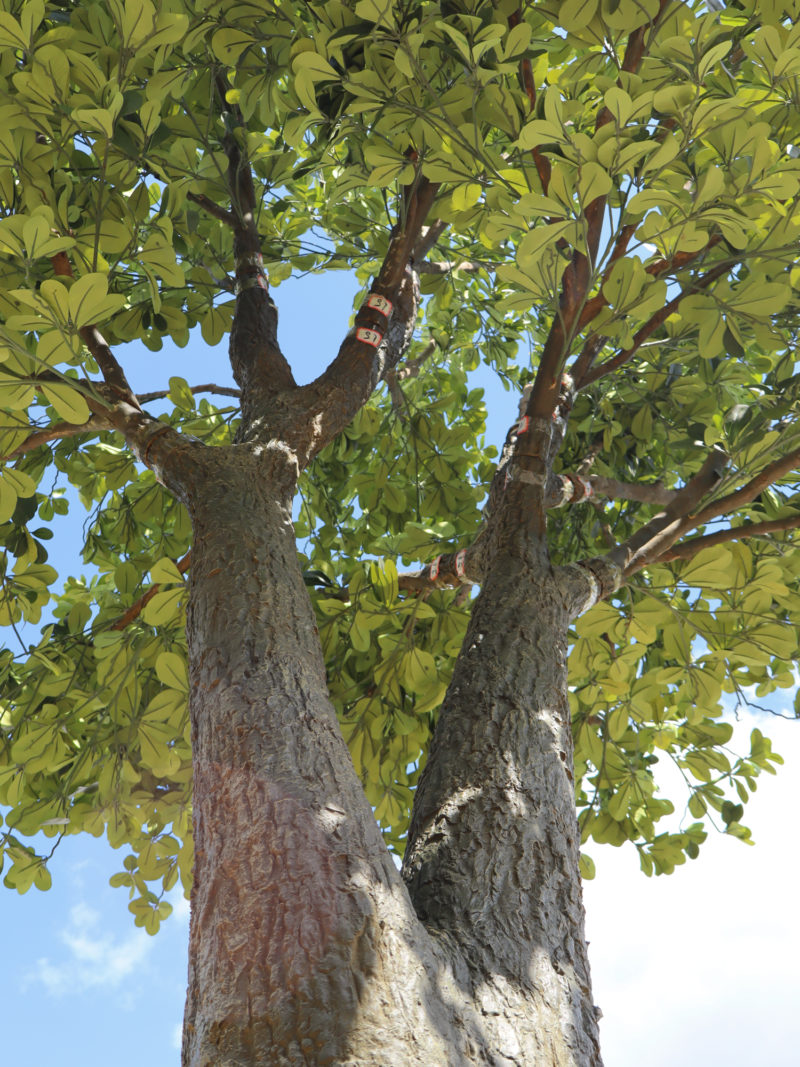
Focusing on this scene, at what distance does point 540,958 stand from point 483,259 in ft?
10.9

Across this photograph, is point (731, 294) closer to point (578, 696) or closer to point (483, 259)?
point (578, 696)

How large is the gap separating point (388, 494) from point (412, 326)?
800mm

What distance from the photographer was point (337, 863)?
52.6 inches

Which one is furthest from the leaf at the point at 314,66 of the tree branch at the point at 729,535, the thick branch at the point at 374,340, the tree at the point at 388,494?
the tree branch at the point at 729,535

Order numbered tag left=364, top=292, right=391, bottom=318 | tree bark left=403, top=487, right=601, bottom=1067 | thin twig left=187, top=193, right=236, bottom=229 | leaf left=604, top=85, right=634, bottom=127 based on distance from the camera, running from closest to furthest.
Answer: tree bark left=403, top=487, right=601, bottom=1067, leaf left=604, top=85, right=634, bottom=127, numbered tag left=364, top=292, right=391, bottom=318, thin twig left=187, top=193, right=236, bottom=229

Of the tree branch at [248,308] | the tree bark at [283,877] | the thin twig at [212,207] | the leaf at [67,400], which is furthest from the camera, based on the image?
the thin twig at [212,207]

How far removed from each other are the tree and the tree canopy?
0.01 metres

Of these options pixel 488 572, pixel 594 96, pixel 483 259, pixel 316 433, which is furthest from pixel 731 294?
pixel 483 259

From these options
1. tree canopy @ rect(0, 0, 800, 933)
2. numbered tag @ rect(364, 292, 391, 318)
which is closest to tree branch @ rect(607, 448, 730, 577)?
tree canopy @ rect(0, 0, 800, 933)

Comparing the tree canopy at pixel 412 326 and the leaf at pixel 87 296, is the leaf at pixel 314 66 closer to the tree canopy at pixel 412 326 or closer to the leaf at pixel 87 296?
the tree canopy at pixel 412 326

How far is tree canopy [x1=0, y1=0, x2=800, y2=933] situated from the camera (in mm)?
1810

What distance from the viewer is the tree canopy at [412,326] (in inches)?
71.2

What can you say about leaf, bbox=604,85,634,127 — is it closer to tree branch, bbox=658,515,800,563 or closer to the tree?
the tree

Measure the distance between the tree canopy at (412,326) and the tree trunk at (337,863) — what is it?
0.50 meters
